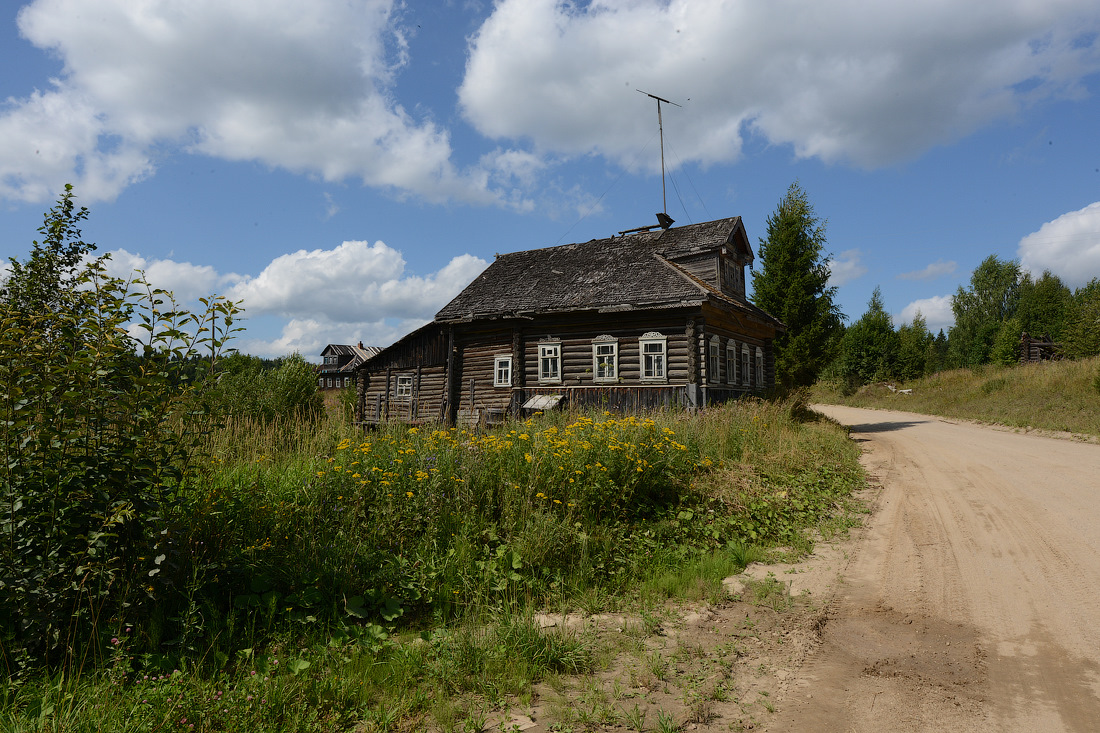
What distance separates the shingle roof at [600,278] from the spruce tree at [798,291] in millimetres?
2222

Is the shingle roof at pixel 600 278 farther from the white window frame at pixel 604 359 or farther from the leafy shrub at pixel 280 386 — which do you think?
the leafy shrub at pixel 280 386

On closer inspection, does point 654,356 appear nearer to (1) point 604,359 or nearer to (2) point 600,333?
(1) point 604,359

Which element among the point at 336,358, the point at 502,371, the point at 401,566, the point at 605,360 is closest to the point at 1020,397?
the point at 605,360

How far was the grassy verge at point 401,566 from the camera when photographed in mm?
3094

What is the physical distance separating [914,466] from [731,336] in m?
8.49

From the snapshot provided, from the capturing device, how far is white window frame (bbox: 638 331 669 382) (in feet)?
54.3

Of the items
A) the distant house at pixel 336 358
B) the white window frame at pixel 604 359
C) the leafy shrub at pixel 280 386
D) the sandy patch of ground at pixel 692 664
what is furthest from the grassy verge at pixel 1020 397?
the distant house at pixel 336 358

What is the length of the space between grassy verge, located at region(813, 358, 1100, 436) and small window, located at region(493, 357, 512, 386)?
17.3 meters

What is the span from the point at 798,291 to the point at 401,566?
20565 millimetres

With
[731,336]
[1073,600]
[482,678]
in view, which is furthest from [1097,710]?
[731,336]

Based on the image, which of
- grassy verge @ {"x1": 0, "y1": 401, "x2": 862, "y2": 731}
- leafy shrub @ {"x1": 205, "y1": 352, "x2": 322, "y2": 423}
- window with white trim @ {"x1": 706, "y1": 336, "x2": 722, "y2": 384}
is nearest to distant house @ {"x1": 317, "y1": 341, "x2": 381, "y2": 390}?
leafy shrub @ {"x1": 205, "y1": 352, "x2": 322, "y2": 423}

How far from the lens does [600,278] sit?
18.8 meters

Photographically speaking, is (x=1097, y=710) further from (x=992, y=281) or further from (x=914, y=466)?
(x=992, y=281)

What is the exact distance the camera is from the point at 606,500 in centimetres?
635
